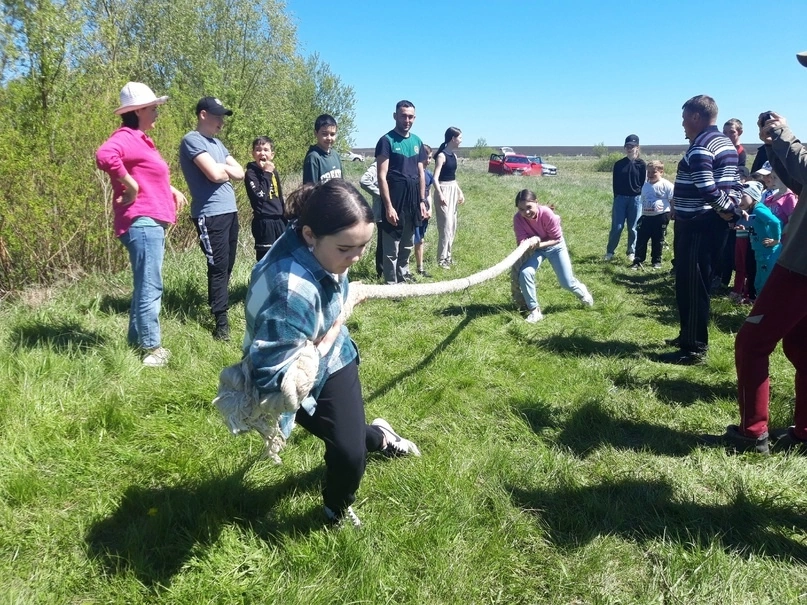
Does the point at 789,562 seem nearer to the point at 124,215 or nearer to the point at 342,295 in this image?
the point at 342,295

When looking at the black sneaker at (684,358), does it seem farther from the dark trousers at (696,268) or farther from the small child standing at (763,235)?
the small child standing at (763,235)

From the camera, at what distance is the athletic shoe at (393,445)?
3037mm

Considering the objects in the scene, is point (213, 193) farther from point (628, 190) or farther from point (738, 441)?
point (628, 190)

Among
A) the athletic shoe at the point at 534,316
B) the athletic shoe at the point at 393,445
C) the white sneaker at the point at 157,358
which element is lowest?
the athletic shoe at the point at 393,445

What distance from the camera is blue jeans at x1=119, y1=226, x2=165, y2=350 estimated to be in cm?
412

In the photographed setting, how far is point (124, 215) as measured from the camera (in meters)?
4.07

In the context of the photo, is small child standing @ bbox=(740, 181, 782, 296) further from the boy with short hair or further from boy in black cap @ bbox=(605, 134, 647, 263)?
the boy with short hair

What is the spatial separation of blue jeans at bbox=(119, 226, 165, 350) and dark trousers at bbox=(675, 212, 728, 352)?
14.6ft

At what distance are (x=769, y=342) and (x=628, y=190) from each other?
7.13 metres

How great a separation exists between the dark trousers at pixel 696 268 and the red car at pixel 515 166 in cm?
3689

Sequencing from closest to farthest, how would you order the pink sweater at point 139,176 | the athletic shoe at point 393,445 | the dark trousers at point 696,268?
the athletic shoe at point 393,445
the pink sweater at point 139,176
the dark trousers at point 696,268

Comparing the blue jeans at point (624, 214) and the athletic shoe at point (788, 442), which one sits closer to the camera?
the athletic shoe at point (788, 442)

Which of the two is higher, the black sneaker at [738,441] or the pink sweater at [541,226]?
the pink sweater at [541,226]

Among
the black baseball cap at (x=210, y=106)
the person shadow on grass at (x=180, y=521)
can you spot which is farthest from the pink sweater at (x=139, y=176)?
the person shadow on grass at (x=180, y=521)
